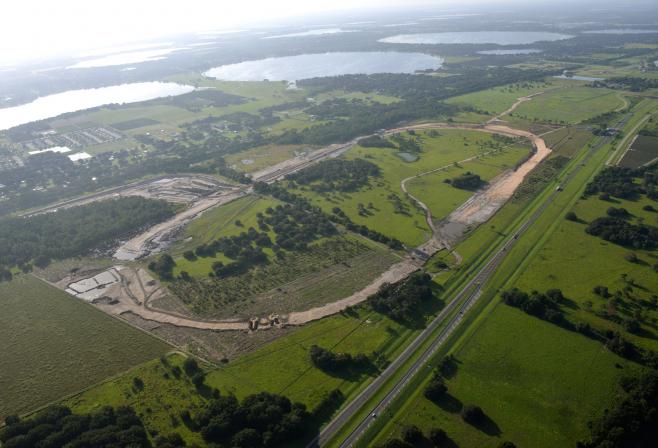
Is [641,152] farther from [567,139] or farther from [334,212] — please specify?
[334,212]

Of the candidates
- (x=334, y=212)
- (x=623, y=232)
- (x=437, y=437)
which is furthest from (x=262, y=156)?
(x=437, y=437)

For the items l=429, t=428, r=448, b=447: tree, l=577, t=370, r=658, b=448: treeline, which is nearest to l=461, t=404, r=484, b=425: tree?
l=429, t=428, r=448, b=447: tree

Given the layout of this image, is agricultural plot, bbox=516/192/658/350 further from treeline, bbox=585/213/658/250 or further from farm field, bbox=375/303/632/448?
farm field, bbox=375/303/632/448

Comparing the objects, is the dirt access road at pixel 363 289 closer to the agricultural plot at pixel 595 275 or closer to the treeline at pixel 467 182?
the treeline at pixel 467 182

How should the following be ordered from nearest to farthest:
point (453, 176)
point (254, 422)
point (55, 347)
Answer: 1. point (254, 422)
2. point (55, 347)
3. point (453, 176)

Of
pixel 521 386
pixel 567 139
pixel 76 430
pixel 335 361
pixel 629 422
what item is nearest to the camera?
pixel 629 422

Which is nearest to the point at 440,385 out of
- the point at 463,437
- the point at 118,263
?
the point at 463,437

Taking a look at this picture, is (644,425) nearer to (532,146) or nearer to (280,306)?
(280,306)
